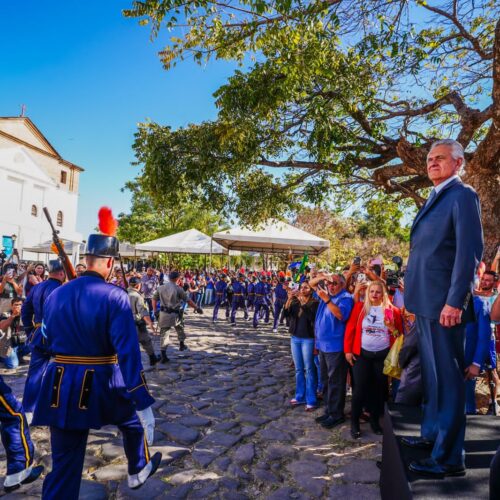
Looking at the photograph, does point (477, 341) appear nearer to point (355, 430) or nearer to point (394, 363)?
point (394, 363)

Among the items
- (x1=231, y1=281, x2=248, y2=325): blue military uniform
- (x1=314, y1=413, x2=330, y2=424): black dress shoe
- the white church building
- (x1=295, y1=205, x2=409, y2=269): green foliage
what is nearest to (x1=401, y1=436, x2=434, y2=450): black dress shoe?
(x1=314, y1=413, x2=330, y2=424): black dress shoe

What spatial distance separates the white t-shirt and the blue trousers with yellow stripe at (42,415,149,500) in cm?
306

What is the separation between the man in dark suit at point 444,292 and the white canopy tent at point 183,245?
55.6ft

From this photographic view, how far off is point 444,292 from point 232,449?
319 cm

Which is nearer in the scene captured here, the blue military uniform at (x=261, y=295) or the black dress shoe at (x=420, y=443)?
the black dress shoe at (x=420, y=443)

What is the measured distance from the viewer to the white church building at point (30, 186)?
33438 millimetres

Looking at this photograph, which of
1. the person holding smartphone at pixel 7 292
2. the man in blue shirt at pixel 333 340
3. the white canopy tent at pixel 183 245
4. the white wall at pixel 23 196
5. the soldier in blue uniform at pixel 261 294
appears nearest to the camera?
the man in blue shirt at pixel 333 340

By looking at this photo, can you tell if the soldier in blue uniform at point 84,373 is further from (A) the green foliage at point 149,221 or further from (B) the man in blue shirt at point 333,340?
(A) the green foliage at point 149,221

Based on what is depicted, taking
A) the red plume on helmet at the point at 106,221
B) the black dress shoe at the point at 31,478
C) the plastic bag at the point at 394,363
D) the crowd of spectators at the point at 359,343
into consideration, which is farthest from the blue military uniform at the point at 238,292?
the red plume on helmet at the point at 106,221

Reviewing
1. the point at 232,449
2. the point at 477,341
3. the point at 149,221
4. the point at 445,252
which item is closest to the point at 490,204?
the point at 477,341

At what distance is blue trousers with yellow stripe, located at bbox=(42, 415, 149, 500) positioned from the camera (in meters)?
2.60

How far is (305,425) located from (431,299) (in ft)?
11.7

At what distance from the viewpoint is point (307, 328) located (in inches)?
241

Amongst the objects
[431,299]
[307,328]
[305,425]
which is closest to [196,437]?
[305,425]
